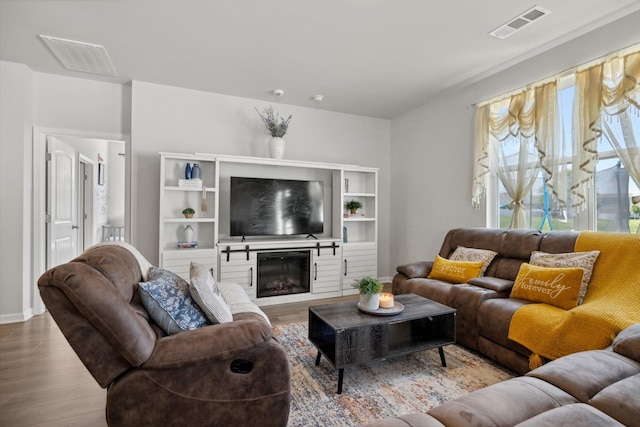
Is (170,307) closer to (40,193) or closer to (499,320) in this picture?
(499,320)

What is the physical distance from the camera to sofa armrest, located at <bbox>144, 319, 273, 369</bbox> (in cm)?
143

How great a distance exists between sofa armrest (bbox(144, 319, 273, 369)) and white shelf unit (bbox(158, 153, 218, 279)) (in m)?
2.21

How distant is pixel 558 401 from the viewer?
1.18 meters

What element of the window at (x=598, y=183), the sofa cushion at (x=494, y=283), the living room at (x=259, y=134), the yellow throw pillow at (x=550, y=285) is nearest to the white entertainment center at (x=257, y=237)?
the living room at (x=259, y=134)

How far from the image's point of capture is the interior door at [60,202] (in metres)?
3.78

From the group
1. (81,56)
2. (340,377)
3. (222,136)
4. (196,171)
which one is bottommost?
→ (340,377)

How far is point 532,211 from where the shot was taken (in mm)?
3281

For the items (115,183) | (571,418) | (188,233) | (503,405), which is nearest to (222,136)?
(188,233)

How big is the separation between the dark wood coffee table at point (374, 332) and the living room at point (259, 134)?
174 centimetres

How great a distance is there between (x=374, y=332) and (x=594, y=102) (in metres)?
2.61

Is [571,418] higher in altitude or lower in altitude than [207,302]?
lower

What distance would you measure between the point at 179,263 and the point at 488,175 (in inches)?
144

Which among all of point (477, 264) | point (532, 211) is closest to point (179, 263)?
point (477, 264)

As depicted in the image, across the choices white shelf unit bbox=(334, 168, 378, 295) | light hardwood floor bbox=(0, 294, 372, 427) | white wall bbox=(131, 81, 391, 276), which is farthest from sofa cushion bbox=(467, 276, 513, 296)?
light hardwood floor bbox=(0, 294, 372, 427)
